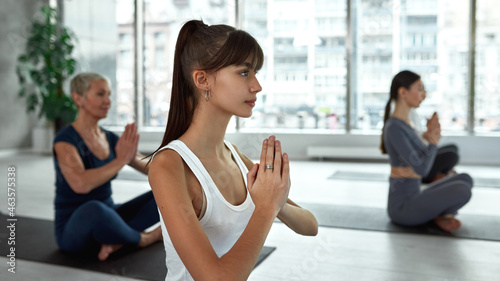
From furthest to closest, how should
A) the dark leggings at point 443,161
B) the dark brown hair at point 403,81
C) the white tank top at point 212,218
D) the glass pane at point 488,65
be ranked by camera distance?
the glass pane at point 488,65
the dark leggings at point 443,161
the dark brown hair at point 403,81
the white tank top at point 212,218

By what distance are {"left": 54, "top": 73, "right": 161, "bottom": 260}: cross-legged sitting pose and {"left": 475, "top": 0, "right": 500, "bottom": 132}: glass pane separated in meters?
5.42

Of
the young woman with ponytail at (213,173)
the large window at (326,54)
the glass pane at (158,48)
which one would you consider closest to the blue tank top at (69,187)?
the young woman with ponytail at (213,173)

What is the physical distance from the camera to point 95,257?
238 cm

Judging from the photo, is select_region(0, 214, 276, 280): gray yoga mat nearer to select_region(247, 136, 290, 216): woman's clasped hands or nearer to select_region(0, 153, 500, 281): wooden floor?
select_region(0, 153, 500, 281): wooden floor

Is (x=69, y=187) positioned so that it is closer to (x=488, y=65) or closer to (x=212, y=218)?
(x=212, y=218)

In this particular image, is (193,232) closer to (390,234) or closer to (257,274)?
(257,274)

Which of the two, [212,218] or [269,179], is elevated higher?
[269,179]

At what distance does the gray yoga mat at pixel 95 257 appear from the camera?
2182 millimetres

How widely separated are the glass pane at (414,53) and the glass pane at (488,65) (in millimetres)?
167

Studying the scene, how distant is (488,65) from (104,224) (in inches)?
230

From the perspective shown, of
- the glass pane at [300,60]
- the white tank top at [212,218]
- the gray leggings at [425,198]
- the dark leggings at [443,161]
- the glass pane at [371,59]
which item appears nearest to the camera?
the white tank top at [212,218]

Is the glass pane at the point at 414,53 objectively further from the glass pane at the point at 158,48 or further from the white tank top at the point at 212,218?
the white tank top at the point at 212,218

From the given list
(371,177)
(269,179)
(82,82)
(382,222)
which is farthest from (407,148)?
(371,177)

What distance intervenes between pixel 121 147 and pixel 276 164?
1258 mm
